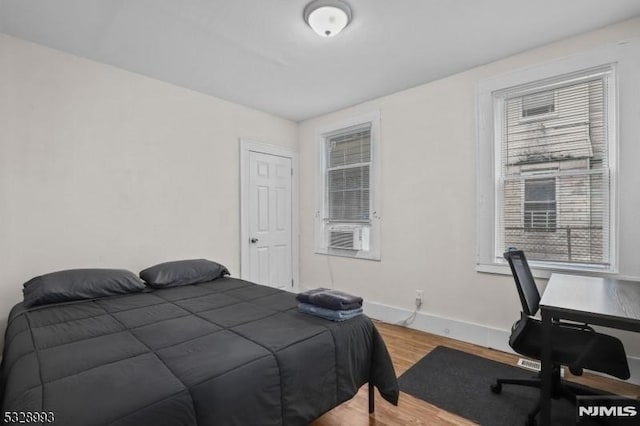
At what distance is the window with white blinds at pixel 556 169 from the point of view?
2395 mm

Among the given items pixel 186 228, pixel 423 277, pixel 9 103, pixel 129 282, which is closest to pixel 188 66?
pixel 9 103

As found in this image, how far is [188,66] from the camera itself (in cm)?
290

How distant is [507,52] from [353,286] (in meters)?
2.93

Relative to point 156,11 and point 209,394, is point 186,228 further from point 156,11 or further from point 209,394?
point 209,394

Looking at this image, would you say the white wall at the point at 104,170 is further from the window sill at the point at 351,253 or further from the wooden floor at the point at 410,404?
the wooden floor at the point at 410,404

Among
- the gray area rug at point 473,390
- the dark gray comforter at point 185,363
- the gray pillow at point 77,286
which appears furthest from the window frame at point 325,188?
the gray pillow at point 77,286

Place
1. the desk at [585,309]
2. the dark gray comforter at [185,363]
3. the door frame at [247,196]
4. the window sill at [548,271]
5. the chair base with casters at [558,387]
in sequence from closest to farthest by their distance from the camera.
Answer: the dark gray comforter at [185,363], the desk at [585,309], the chair base with casters at [558,387], the window sill at [548,271], the door frame at [247,196]

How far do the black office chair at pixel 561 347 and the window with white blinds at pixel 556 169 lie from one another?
687 mm

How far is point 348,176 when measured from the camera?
4.08m

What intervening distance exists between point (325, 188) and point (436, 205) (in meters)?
1.63

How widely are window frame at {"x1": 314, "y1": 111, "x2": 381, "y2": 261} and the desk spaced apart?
1962 mm

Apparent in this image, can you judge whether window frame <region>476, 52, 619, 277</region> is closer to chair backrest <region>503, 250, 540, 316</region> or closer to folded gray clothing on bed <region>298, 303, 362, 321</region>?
chair backrest <region>503, 250, 540, 316</region>

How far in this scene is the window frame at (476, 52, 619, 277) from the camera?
2.31 m

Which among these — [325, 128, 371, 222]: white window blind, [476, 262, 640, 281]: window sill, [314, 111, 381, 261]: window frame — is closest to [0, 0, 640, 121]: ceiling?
[314, 111, 381, 261]: window frame
